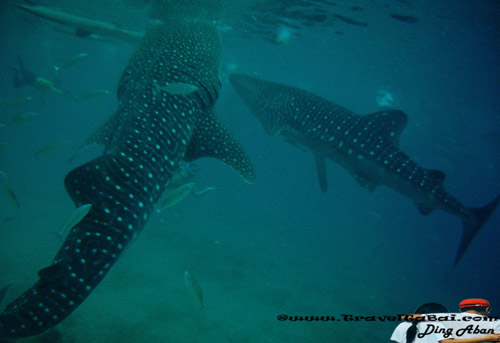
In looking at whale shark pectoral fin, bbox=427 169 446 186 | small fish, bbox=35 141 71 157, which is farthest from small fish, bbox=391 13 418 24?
small fish, bbox=35 141 71 157

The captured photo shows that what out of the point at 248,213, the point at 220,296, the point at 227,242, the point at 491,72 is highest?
the point at 491,72

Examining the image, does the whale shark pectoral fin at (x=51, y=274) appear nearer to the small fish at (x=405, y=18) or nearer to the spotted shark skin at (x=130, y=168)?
the spotted shark skin at (x=130, y=168)

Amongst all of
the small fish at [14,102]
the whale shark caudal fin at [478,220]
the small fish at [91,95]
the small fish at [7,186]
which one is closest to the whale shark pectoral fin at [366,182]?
the whale shark caudal fin at [478,220]

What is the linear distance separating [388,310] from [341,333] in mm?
5490

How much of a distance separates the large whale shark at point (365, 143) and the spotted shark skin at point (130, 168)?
2.82 meters

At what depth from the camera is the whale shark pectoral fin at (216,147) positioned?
3465 mm

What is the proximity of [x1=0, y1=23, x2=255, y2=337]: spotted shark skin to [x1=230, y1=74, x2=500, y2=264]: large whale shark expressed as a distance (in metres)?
2.82

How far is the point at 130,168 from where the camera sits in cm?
232

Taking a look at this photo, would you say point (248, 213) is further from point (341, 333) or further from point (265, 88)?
point (265, 88)

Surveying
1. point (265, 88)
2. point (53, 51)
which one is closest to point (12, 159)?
point (53, 51)

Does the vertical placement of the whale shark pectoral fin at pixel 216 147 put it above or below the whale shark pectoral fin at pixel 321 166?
above

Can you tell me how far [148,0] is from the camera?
1570cm

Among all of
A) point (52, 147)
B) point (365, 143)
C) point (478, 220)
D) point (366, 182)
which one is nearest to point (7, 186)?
point (52, 147)

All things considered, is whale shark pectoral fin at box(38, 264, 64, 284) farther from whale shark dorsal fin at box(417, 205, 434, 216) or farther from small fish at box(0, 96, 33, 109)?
small fish at box(0, 96, 33, 109)
